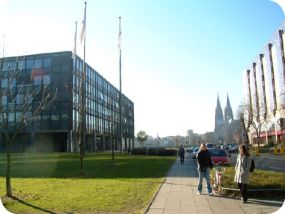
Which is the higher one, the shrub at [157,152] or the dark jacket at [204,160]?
the shrub at [157,152]

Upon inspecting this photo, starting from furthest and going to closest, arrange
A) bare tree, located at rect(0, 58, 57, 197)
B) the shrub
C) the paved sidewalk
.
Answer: the shrub, bare tree, located at rect(0, 58, 57, 197), the paved sidewalk

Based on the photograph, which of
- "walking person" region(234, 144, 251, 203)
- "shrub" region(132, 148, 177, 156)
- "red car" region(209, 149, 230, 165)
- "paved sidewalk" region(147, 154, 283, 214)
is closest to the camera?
"paved sidewalk" region(147, 154, 283, 214)

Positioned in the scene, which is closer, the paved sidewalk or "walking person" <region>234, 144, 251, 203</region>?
the paved sidewalk

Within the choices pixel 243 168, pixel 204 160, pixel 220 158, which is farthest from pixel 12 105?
pixel 220 158

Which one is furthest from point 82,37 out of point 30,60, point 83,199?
point 30,60

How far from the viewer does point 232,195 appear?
41.0ft

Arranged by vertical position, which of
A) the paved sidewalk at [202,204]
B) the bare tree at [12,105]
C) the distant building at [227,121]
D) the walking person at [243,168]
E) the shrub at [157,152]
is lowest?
the paved sidewalk at [202,204]

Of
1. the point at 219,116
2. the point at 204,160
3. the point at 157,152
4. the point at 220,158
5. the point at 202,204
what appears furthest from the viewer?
the point at 219,116

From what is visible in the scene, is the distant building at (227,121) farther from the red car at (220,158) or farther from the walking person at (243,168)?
the walking person at (243,168)

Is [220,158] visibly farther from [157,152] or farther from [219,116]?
[219,116]

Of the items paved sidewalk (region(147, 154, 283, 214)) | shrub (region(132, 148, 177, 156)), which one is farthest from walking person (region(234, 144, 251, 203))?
shrub (region(132, 148, 177, 156))

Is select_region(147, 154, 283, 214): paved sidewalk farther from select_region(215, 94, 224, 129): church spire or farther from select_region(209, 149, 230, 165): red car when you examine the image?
select_region(215, 94, 224, 129): church spire

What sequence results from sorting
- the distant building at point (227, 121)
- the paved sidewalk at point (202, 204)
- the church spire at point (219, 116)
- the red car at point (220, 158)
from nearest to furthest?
the paved sidewalk at point (202, 204)
the red car at point (220, 158)
the distant building at point (227, 121)
the church spire at point (219, 116)

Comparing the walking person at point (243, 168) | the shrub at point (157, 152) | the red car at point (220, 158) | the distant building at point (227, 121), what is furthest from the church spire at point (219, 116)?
the walking person at point (243, 168)
